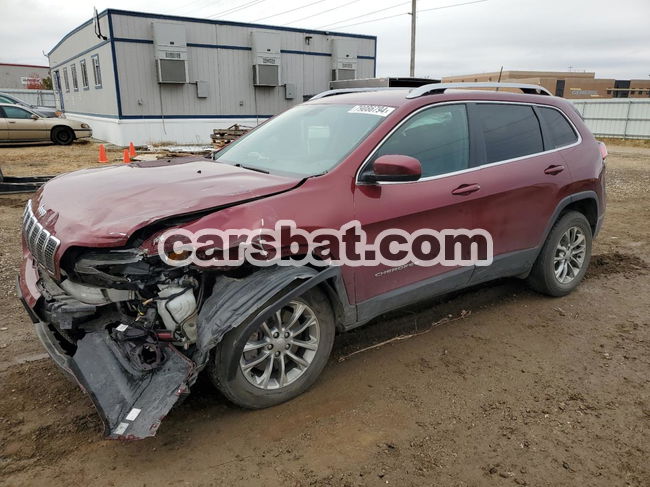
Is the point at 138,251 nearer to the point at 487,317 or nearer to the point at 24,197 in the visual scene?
the point at 487,317

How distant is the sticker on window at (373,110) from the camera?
3.48m

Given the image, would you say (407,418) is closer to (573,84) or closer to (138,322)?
(138,322)

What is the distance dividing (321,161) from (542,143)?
2229 mm

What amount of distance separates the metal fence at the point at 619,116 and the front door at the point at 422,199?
22.7m

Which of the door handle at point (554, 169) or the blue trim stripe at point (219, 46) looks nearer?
the door handle at point (554, 169)

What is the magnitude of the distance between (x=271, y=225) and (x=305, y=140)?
126 cm

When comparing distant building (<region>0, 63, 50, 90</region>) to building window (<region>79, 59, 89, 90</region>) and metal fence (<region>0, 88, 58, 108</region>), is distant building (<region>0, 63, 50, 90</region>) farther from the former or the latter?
building window (<region>79, 59, 89, 90</region>)

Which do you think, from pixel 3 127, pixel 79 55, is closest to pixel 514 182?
pixel 3 127

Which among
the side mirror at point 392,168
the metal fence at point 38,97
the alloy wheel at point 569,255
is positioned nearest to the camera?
the side mirror at point 392,168

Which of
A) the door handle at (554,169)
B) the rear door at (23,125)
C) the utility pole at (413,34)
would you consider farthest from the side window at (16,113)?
the door handle at (554,169)

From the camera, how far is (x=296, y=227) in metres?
2.85

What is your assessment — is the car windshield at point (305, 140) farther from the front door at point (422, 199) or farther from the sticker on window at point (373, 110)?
the front door at point (422, 199)

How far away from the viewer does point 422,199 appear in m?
3.42

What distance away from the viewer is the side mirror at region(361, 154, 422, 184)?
3.04m
